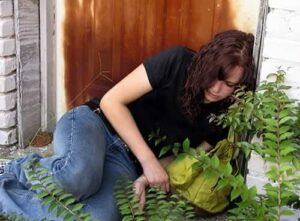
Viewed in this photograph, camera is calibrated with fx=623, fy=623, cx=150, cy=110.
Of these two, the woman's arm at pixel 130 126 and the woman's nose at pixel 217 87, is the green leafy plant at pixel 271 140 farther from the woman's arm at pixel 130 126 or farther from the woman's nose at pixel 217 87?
the woman's arm at pixel 130 126

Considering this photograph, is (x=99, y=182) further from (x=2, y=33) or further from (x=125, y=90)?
(x=2, y=33)

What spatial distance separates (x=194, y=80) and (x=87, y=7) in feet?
3.39

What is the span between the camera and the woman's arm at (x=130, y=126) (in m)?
2.88

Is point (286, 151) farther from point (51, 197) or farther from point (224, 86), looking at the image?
point (51, 197)

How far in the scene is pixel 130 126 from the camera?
2.92 m

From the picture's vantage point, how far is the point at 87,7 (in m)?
3.49

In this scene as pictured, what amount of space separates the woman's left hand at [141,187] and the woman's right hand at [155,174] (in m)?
0.02

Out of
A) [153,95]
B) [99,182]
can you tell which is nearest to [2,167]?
[99,182]

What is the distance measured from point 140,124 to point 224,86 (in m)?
0.54

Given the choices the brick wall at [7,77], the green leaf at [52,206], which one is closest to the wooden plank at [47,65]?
the brick wall at [7,77]

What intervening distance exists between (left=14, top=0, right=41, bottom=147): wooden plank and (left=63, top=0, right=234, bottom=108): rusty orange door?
6.9 inches

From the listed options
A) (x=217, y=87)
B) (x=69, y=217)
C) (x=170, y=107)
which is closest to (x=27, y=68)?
(x=170, y=107)

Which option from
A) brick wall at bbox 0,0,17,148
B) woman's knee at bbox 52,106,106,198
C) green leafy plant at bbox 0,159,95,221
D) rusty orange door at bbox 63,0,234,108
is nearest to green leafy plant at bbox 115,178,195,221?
green leafy plant at bbox 0,159,95,221

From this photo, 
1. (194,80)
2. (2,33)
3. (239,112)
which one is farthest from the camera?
(2,33)
